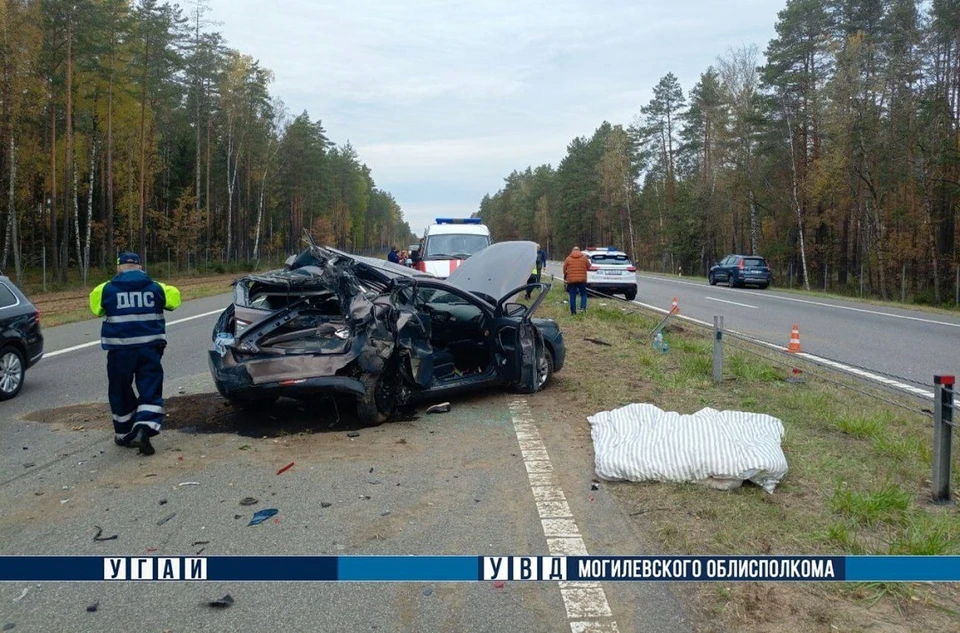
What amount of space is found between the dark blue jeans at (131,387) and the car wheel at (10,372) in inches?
124

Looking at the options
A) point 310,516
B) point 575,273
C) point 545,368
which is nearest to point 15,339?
point 310,516

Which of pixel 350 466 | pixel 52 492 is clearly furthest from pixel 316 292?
pixel 52 492

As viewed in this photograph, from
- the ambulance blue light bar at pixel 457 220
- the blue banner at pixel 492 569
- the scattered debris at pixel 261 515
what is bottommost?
the scattered debris at pixel 261 515

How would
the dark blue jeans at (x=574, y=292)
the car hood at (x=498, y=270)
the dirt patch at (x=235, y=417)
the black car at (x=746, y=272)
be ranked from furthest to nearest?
the black car at (x=746, y=272) → the dark blue jeans at (x=574, y=292) → the car hood at (x=498, y=270) → the dirt patch at (x=235, y=417)

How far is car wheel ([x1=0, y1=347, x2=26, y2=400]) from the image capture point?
838 cm

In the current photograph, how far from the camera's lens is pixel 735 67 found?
1831 inches

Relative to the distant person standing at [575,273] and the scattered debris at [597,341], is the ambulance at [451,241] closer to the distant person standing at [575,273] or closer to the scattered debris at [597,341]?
the distant person standing at [575,273]

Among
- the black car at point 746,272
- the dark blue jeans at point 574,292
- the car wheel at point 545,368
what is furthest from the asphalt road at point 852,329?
the black car at point 746,272

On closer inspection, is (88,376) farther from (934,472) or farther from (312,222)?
(312,222)

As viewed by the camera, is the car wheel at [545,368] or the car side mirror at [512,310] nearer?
the car side mirror at [512,310]

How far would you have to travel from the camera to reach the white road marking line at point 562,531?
330cm

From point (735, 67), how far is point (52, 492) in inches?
1918

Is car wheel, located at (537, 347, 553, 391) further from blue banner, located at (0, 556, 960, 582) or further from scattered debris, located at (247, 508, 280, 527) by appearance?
blue banner, located at (0, 556, 960, 582)

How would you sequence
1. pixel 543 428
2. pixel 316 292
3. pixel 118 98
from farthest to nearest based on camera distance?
1. pixel 118 98
2. pixel 316 292
3. pixel 543 428
